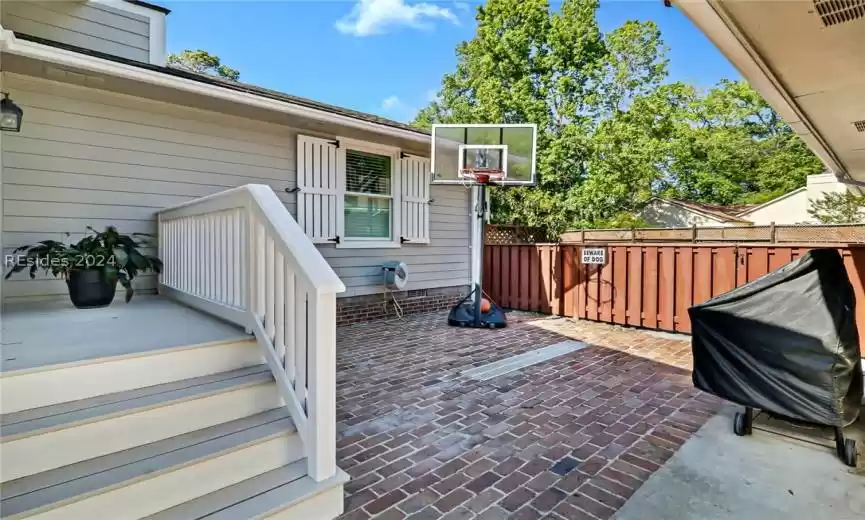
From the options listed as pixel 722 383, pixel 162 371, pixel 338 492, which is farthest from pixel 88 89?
pixel 722 383

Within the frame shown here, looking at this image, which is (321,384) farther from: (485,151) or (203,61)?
(203,61)

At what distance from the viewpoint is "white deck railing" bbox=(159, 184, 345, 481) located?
2092mm

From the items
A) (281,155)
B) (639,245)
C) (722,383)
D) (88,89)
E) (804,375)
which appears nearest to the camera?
(804,375)

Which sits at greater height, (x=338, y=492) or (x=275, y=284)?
(x=275, y=284)

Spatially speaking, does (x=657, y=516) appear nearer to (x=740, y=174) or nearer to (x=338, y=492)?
(x=338, y=492)

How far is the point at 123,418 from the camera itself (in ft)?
6.64

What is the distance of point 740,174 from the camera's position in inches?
797

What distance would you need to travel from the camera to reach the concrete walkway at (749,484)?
86.4 inches

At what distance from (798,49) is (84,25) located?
6.97 meters

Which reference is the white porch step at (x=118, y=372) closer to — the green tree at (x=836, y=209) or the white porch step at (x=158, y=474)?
the white porch step at (x=158, y=474)

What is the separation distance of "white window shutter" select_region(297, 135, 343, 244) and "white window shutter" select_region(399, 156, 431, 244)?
1171 millimetres

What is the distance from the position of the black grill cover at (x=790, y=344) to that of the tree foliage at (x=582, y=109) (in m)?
10.4

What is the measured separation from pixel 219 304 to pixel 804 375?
3.95 m

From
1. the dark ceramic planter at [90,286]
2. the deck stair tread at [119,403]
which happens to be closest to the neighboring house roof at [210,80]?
the dark ceramic planter at [90,286]
